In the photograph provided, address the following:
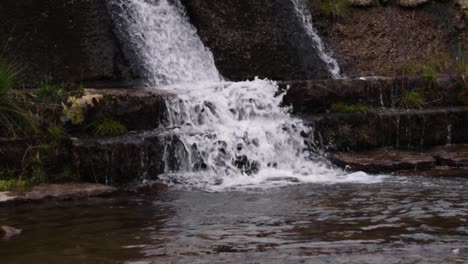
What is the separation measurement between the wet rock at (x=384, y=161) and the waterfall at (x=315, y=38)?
3537 mm

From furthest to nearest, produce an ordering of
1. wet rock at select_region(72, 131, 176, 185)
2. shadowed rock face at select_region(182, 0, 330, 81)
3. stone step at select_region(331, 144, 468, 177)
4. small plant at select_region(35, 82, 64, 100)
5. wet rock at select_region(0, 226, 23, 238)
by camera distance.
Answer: shadowed rock face at select_region(182, 0, 330, 81)
stone step at select_region(331, 144, 468, 177)
small plant at select_region(35, 82, 64, 100)
wet rock at select_region(72, 131, 176, 185)
wet rock at select_region(0, 226, 23, 238)

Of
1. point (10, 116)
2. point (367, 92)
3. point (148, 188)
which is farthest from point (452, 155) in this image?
point (10, 116)

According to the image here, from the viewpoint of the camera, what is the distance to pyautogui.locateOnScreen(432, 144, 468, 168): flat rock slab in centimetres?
944

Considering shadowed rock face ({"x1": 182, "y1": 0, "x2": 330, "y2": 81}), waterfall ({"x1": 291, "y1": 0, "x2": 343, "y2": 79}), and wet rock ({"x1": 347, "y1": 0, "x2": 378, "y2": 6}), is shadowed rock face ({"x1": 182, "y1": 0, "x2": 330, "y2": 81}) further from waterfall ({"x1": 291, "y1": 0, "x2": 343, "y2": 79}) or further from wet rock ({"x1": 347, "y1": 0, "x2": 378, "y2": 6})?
wet rock ({"x1": 347, "y1": 0, "x2": 378, "y2": 6})

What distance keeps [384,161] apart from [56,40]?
16.6 ft

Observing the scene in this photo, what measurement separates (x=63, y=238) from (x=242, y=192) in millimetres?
2623

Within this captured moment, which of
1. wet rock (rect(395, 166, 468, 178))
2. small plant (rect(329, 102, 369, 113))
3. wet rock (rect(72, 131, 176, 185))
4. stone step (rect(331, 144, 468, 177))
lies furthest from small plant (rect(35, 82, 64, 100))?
wet rock (rect(395, 166, 468, 178))

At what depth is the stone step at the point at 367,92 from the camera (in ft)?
34.7

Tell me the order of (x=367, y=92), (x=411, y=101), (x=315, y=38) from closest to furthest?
(x=367, y=92), (x=411, y=101), (x=315, y=38)

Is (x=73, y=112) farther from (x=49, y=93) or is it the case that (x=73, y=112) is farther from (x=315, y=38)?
(x=315, y=38)

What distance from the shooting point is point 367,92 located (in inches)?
433

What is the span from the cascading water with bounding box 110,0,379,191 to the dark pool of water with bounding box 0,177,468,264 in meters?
0.95

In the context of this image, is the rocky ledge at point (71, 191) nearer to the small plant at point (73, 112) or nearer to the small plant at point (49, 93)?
the small plant at point (73, 112)

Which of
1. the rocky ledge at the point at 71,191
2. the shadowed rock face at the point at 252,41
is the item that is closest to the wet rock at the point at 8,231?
the rocky ledge at the point at 71,191
